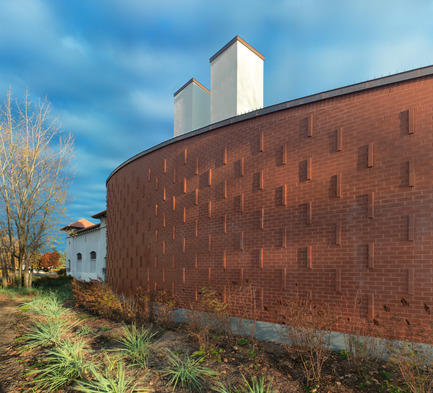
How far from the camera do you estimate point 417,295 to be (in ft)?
17.7

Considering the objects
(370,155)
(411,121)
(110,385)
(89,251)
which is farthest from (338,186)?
(89,251)

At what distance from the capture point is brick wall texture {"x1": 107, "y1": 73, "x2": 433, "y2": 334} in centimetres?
560

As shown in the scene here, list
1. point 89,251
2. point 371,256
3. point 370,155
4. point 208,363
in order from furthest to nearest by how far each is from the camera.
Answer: point 89,251 → point 370,155 → point 371,256 → point 208,363

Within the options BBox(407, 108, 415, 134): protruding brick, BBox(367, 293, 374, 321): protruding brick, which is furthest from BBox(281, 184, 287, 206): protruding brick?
BBox(407, 108, 415, 134): protruding brick

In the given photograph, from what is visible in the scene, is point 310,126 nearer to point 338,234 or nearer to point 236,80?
point 338,234

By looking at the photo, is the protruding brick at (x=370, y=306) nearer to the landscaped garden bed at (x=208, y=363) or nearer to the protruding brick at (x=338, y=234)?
the landscaped garden bed at (x=208, y=363)

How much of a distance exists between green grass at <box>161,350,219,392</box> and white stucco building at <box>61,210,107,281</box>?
53.1 feet

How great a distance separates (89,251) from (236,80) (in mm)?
18622

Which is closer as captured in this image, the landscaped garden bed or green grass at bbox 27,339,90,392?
the landscaped garden bed

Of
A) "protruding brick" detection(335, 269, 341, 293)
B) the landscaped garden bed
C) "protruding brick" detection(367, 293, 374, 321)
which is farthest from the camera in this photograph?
"protruding brick" detection(335, 269, 341, 293)

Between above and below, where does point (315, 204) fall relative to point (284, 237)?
above

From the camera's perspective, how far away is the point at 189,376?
14.2 feet

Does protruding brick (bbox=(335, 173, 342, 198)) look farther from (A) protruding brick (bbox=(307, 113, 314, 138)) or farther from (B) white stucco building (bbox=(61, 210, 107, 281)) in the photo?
(B) white stucco building (bbox=(61, 210, 107, 281))

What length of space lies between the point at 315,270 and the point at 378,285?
1.18 m
